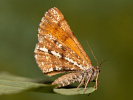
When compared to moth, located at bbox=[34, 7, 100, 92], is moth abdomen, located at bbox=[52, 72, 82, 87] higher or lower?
lower

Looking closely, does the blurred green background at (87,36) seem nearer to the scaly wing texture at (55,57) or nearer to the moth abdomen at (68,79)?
the scaly wing texture at (55,57)

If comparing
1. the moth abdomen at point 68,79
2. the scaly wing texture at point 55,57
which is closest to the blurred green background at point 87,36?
the scaly wing texture at point 55,57

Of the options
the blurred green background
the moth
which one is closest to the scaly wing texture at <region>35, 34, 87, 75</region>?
the moth

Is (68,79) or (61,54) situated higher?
(61,54)

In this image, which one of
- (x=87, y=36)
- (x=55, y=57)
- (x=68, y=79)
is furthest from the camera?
(x=87, y=36)

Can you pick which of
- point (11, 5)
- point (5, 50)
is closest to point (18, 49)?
point (5, 50)

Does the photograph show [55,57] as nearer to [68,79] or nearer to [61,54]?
[61,54]

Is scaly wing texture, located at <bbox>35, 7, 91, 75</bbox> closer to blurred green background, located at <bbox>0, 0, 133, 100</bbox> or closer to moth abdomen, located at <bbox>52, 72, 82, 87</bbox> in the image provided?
moth abdomen, located at <bbox>52, 72, 82, 87</bbox>

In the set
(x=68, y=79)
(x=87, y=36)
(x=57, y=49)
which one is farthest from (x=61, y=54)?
(x=87, y=36)
